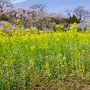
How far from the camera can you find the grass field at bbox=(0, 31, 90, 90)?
5914 millimetres

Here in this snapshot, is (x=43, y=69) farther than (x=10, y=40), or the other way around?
(x=10, y=40)

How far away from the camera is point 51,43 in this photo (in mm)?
8664

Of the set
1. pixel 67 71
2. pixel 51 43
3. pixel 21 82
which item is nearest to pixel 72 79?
pixel 67 71

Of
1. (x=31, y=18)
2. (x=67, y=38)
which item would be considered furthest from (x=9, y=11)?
(x=67, y=38)

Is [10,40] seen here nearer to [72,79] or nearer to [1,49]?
[1,49]

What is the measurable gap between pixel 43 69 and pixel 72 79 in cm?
53

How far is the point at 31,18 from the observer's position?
31281 mm

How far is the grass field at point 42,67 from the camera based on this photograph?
19.4 ft

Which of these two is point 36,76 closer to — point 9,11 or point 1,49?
point 1,49

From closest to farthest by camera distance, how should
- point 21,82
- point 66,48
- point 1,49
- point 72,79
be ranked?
1. point 21,82
2. point 72,79
3. point 1,49
4. point 66,48

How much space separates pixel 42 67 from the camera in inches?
267

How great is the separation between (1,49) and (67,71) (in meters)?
1.29

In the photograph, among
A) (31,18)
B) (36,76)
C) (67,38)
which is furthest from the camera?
(31,18)

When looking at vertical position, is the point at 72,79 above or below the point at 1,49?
below
